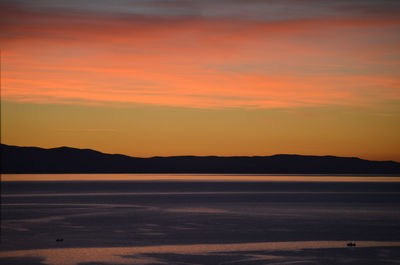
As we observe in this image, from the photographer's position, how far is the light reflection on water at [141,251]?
1275 inches

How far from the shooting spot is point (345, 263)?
3159 centimetres

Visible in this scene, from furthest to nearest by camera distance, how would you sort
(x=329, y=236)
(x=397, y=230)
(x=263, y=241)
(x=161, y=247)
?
(x=397, y=230) → (x=329, y=236) → (x=263, y=241) → (x=161, y=247)

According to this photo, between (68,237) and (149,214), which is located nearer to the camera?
(68,237)

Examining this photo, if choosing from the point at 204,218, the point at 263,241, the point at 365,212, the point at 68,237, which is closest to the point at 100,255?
the point at 68,237

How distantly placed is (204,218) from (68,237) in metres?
16.7

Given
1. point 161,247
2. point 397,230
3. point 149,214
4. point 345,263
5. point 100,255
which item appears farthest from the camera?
point 149,214

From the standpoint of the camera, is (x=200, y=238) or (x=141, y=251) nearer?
(x=141, y=251)

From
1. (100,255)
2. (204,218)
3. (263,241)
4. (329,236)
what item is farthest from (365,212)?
(100,255)

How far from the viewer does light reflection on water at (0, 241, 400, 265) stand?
32.4 metres

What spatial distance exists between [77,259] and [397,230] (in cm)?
2405

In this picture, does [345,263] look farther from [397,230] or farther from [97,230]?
[97,230]

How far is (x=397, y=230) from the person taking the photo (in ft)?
147

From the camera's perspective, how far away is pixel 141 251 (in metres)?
35.0

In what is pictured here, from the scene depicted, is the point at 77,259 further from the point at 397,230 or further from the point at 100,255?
the point at 397,230
